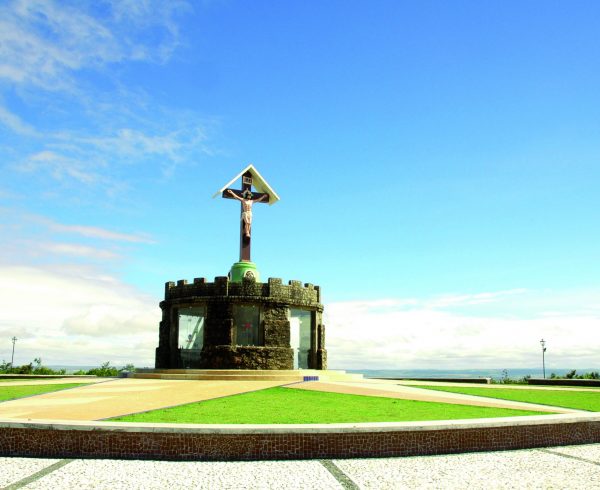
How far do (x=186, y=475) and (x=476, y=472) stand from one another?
4.34 m

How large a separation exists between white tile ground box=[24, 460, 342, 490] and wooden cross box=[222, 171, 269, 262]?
73.3 ft

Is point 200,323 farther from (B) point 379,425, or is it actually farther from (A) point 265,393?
(B) point 379,425

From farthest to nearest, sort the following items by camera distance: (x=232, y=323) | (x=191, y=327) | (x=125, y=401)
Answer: (x=191, y=327) < (x=232, y=323) < (x=125, y=401)

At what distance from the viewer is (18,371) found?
1565 inches

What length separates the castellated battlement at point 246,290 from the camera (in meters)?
27.1

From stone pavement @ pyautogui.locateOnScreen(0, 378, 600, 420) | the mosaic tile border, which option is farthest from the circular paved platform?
stone pavement @ pyautogui.locateOnScreen(0, 378, 600, 420)

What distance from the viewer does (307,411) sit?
12328mm

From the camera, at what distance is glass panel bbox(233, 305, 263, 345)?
88.4ft

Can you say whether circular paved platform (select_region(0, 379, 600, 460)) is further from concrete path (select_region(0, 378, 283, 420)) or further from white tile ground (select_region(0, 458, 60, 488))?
concrete path (select_region(0, 378, 283, 420))

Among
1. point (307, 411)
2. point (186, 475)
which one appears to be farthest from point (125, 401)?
point (186, 475)

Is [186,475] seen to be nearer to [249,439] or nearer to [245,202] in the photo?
[249,439]

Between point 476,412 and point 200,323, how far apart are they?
58.8ft

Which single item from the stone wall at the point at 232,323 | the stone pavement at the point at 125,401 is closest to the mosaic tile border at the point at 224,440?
the stone pavement at the point at 125,401

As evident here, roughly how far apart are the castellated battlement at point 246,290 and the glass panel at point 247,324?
717mm
